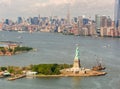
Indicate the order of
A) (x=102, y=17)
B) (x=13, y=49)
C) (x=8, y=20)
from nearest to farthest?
(x=13, y=49) → (x=102, y=17) → (x=8, y=20)

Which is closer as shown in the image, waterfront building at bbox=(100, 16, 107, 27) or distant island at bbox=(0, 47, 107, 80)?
distant island at bbox=(0, 47, 107, 80)

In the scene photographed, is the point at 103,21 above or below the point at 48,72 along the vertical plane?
below

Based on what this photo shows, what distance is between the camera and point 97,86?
13.5 meters

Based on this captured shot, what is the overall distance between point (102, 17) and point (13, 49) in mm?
40950

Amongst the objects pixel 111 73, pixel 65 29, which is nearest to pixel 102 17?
pixel 65 29

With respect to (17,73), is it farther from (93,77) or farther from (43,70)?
(93,77)

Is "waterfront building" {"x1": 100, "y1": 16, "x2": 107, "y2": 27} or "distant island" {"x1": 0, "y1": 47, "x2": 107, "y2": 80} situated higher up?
"distant island" {"x1": 0, "y1": 47, "x2": 107, "y2": 80}

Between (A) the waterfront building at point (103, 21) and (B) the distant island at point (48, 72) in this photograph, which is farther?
(A) the waterfront building at point (103, 21)

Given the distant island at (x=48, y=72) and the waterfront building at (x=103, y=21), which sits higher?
the distant island at (x=48, y=72)

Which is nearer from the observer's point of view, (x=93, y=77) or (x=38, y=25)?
(x=93, y=77)

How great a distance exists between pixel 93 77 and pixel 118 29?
4330cm

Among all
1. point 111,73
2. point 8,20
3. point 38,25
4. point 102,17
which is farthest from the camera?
point 8,20

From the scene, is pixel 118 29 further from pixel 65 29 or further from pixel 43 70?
pixel 43 70

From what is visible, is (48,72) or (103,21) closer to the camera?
(48,72)
